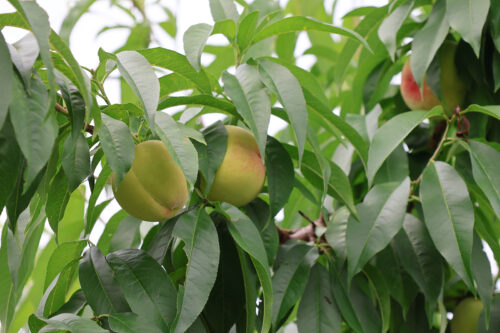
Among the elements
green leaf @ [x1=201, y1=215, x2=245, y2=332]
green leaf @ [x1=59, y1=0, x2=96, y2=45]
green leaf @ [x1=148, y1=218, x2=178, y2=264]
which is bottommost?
green leaf @ [x1=201, y1=215, x2=245, y2=332]

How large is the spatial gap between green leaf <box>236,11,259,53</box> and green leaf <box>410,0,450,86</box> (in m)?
0.27

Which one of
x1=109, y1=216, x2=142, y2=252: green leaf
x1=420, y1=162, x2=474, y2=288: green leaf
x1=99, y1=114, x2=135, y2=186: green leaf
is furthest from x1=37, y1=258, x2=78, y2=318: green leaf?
x1=420, y1=162, x2=474, y2=288: green leaf

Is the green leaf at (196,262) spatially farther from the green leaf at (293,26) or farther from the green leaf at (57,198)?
the green leaf at (293,26)

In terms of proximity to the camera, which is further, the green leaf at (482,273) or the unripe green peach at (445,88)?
the unripe green peach at (445,88)

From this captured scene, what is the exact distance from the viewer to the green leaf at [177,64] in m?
0.72

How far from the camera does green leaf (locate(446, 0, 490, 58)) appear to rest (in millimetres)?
885

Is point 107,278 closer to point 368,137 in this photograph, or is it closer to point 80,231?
point 80,231

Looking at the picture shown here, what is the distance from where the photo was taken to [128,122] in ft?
2.36

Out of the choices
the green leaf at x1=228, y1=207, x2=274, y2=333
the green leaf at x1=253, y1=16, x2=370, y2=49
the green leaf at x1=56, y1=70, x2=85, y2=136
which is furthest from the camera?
the green leaf at x1=253, y1=16, x2=370, y2=49

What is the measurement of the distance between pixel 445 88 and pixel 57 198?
2.10ft

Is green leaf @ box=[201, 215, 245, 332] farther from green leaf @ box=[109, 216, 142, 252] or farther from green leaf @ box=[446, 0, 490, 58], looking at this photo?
green leaf @ box=[446, 0, 490, 58]

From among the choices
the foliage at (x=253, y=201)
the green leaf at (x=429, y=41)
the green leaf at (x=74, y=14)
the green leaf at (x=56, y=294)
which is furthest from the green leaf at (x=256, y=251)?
the green leaf at (x=74, y=14)

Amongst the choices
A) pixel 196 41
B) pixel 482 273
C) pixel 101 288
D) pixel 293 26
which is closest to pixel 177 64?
pixel 196 41

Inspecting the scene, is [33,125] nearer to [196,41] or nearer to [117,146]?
[117,146]
